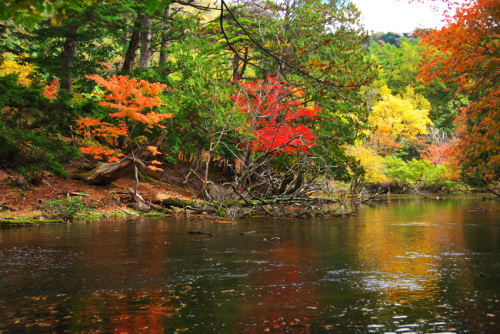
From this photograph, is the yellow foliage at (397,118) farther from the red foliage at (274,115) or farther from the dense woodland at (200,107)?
the red foliage at (274,115)

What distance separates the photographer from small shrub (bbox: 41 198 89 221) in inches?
608

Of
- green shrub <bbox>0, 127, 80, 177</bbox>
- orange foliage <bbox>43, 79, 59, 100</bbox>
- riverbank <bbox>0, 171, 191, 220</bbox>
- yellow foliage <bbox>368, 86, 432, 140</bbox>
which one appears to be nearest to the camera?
green shrub <bbox>0, 127, 80, 177</bbox>

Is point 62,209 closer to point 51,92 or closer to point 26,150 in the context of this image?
point 26,150

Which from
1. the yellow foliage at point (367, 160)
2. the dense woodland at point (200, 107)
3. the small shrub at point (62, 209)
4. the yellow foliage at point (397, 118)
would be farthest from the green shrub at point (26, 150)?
the yellow foliage at point (397, 118)

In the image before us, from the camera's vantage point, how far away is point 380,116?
48938 millimetres

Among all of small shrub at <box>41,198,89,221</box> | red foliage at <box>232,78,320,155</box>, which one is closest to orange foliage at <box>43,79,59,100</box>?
small shrub at <box>41,198,89,221</box>

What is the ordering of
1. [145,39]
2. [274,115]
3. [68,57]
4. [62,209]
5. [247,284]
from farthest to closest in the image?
[145,39] → [274,115] → [68,57] → [62,209] → [247,284]

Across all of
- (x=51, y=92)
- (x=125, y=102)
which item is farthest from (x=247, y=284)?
(x=51, y=92)

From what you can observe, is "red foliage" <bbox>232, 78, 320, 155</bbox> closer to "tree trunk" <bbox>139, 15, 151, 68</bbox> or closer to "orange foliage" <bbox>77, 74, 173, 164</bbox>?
"orange foliage" <bbox>77, 74, 173, 164</bbox>

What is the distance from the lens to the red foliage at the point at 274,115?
21047 millimetres

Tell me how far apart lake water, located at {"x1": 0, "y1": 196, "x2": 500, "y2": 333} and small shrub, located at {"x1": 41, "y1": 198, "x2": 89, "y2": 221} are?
4164 mm

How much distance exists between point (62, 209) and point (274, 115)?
443 inches

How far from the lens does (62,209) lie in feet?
51.3

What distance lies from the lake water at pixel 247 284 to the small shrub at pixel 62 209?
13.7 ft
